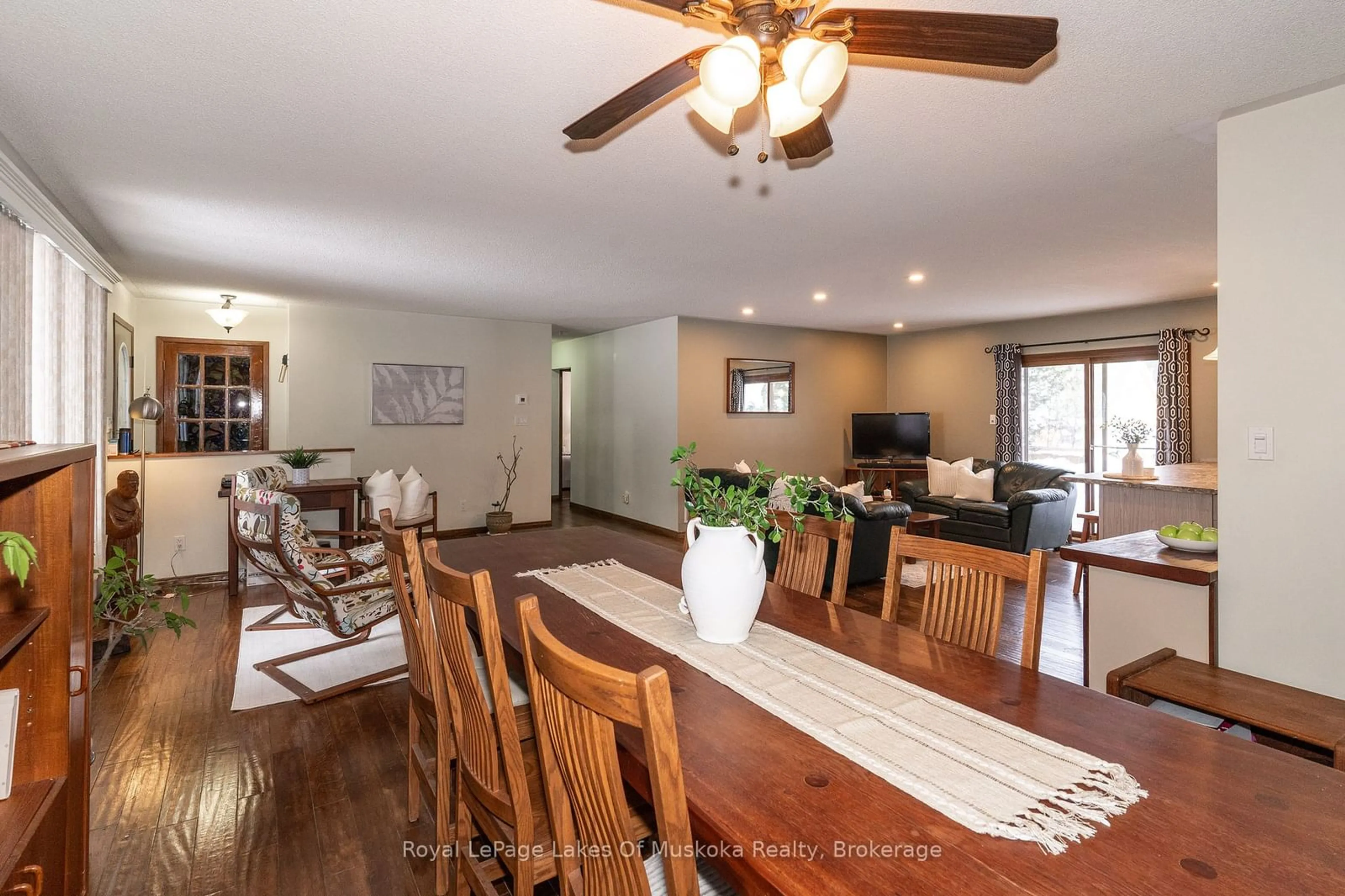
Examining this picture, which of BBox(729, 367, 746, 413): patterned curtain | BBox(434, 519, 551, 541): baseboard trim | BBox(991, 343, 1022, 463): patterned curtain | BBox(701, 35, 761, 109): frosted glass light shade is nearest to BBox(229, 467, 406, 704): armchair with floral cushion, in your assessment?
BBox(701, 35, 761, 109): frosted glass light shade

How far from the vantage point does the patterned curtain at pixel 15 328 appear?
2914 millimetres

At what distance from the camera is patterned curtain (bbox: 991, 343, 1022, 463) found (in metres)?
7.59

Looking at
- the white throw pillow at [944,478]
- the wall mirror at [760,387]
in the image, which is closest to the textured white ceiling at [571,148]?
the white throw pillow at [944,478]

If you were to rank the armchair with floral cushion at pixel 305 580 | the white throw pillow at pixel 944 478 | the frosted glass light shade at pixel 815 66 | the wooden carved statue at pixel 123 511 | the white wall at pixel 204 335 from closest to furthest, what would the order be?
the frosted glass light shade at pixel 815 66 < the armchair with floral cushion at pixel 305 580 < the wooden carved statue at pixel 123 511 < the white wall at pixel 204 335 < the white throw pillow at pixel 944 478

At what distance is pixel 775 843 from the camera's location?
87cm

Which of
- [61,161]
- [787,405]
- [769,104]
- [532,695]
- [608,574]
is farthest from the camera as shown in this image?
[787,405]

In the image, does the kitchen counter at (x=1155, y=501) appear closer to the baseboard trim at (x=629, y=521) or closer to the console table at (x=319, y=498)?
the baseboard trim at (x=629, y=521)

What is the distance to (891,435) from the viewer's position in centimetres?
844

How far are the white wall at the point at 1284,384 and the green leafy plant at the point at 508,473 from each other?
255 inches

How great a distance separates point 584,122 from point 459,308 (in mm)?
5228

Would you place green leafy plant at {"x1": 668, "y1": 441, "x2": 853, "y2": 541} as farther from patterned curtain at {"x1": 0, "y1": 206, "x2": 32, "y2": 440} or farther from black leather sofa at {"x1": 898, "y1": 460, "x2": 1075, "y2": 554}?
black leather sofa at {"x1": 898, "y1": 460, "x2": 1075, "y2": 554}

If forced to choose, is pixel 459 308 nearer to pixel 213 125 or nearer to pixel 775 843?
pixel 213 125

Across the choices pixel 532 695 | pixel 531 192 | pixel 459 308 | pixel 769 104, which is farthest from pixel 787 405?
pixel 532 695

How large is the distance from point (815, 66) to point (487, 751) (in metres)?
1.66
